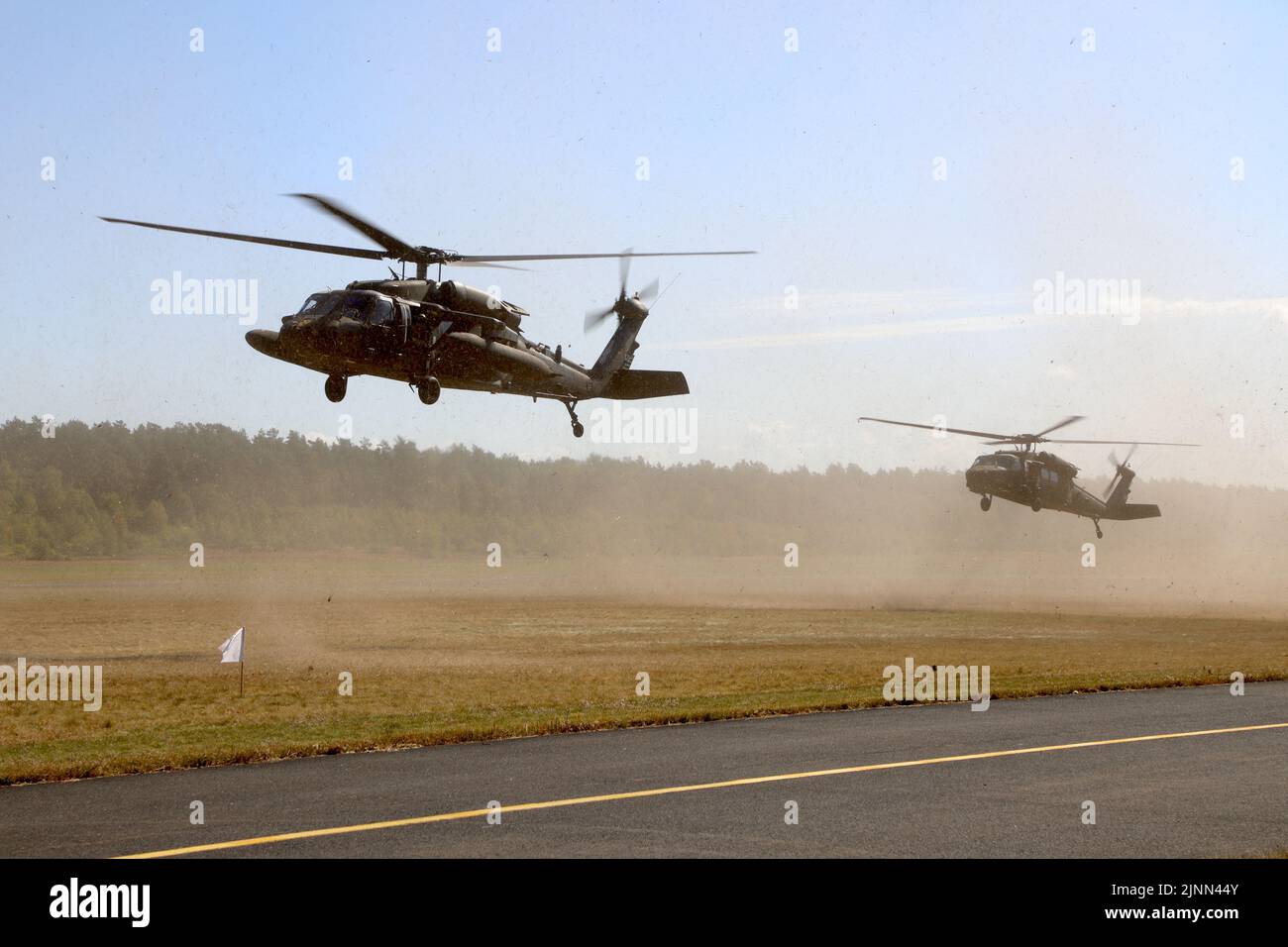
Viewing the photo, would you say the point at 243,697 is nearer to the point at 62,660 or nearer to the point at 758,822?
the point at 62,660

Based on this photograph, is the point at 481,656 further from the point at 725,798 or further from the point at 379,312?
the point at 725,798

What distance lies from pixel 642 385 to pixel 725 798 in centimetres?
2098

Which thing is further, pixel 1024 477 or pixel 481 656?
pixel 1024 477

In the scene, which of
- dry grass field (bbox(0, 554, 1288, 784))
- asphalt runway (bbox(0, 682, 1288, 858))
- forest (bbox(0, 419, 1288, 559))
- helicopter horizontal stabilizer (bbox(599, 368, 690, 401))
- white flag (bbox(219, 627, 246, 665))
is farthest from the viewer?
forest (bbox(0, 419, 1288, 559))

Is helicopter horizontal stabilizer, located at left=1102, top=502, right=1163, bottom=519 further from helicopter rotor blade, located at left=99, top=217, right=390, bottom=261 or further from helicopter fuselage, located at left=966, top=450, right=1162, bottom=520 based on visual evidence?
helicopter rotor blade, located at left=99, top=217, right=390, bottom=261

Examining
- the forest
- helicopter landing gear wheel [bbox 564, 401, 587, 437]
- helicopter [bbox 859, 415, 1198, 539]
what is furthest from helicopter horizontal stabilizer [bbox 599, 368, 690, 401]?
the forest

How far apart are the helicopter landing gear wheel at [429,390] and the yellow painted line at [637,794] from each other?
47.8 feet

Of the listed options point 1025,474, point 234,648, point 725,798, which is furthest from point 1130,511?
point 725,798

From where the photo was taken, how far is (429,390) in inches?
1079

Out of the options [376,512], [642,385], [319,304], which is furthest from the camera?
[376,512]

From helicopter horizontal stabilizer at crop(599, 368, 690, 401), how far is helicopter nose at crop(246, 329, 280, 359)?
10.1m

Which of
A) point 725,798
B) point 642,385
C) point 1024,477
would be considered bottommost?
point 725,798

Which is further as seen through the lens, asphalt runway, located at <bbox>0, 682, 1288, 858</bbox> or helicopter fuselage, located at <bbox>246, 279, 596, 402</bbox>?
helicopter fuselage, located at <bbox>246, 279, 596, 402</bbox>

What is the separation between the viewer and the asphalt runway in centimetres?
1136
